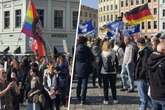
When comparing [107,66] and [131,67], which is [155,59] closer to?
[107,66]

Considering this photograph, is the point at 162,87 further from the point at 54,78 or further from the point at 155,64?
the point at 54,78

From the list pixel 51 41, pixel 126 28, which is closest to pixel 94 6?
pixel 126 28

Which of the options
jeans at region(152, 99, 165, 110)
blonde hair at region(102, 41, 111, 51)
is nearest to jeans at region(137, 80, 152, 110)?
blonde hair at region(102, 41, 111, 51)

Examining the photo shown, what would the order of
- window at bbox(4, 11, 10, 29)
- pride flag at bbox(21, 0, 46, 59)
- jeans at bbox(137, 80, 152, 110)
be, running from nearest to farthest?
jeans at bbox(137, 80, 152, 110) < pride flag at bbox(21, 0, 46, 59) < window at bbox(4, 11, 10, 29)

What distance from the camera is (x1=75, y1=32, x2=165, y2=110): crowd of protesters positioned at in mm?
7676

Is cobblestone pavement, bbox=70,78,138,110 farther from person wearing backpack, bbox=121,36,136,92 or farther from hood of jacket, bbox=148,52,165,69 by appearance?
hood of jacket, bbox=148,52,165,69

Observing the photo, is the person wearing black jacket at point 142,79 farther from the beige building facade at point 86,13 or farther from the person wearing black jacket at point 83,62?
the person wearing black jacket at point 83,62

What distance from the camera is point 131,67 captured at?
45.6 feet

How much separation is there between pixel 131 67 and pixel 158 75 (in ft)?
20.6

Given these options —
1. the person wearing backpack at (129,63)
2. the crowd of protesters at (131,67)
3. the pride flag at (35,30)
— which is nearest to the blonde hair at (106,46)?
the crowd of protesters at (131,67)

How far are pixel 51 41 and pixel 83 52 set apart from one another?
3528 centimetres

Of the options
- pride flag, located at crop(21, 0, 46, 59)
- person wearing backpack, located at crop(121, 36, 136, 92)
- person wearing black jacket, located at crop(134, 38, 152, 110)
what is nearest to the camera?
person wearing black jacket, located at crop(134, 38, 152, 110)

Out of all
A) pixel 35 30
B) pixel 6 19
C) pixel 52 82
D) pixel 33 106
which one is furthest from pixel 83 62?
pixel 6 19

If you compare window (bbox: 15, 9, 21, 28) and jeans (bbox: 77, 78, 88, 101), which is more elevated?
window (bbox: 15, 9, 21, 28)
